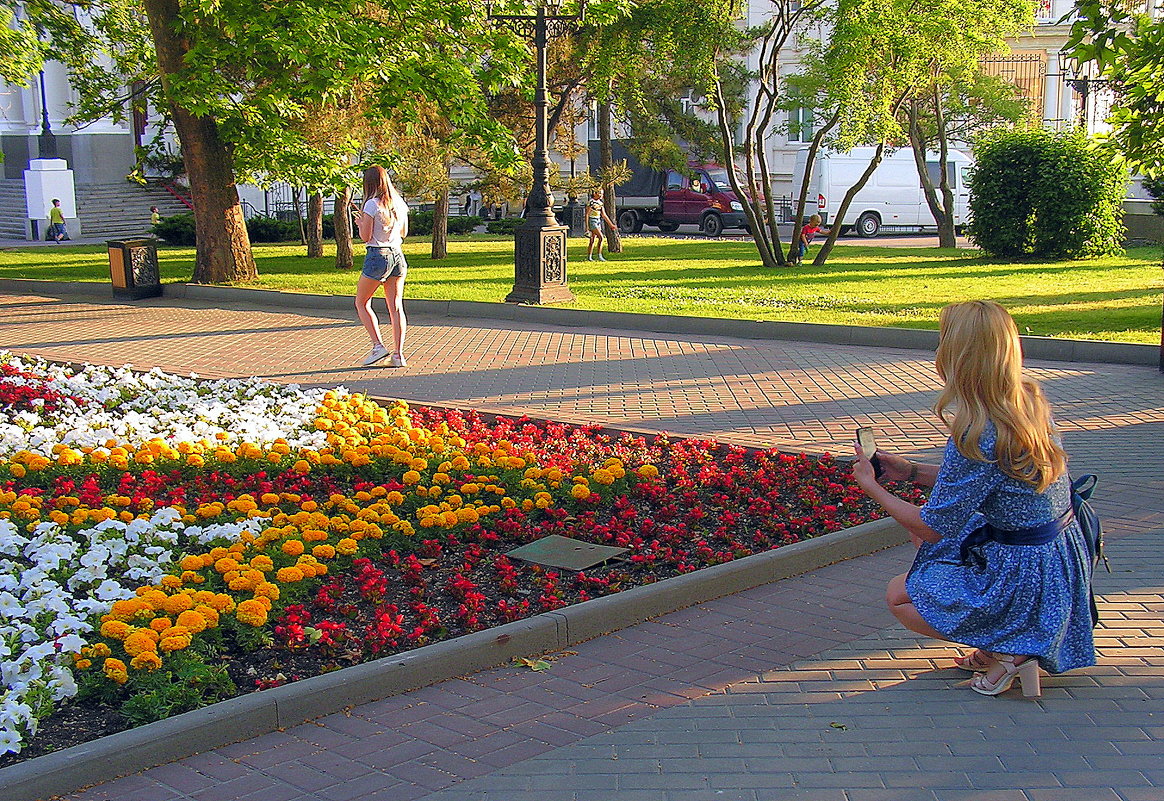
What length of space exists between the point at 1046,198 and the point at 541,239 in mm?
12275

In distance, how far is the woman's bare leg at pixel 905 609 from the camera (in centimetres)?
457

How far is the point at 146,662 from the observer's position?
14.6 feet

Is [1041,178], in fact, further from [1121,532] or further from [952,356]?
[952,356]

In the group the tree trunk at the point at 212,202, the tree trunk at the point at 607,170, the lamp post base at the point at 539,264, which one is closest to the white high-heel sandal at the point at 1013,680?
the lamp post base at the point at 539,264

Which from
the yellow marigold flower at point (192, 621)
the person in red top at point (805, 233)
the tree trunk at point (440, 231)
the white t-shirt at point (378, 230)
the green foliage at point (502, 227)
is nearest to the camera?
the yellow marigold flower at point (192, 621)

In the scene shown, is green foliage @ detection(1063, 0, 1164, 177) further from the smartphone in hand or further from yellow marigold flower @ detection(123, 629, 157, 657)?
yellow marigold flower @ detection(123, 629, 157, 657)

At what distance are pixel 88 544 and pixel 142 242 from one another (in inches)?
514

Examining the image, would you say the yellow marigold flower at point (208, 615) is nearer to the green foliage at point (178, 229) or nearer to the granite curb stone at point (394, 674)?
the granite curb stone at point (394, 674)

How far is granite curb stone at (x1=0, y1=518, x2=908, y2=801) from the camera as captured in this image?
12.7 ft

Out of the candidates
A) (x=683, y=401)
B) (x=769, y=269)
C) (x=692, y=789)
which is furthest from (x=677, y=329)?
(x=692, y=789)

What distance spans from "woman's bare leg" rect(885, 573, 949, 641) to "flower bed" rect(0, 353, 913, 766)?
1438 millimetres

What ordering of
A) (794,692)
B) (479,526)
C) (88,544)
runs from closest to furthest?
1. (794,692)
2. (88,544)
3. (479,526)

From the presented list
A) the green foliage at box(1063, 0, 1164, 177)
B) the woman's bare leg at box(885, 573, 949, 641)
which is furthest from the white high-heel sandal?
the green foliage at box(1063, 0, 1164, 177)

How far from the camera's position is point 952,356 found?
425 cm
